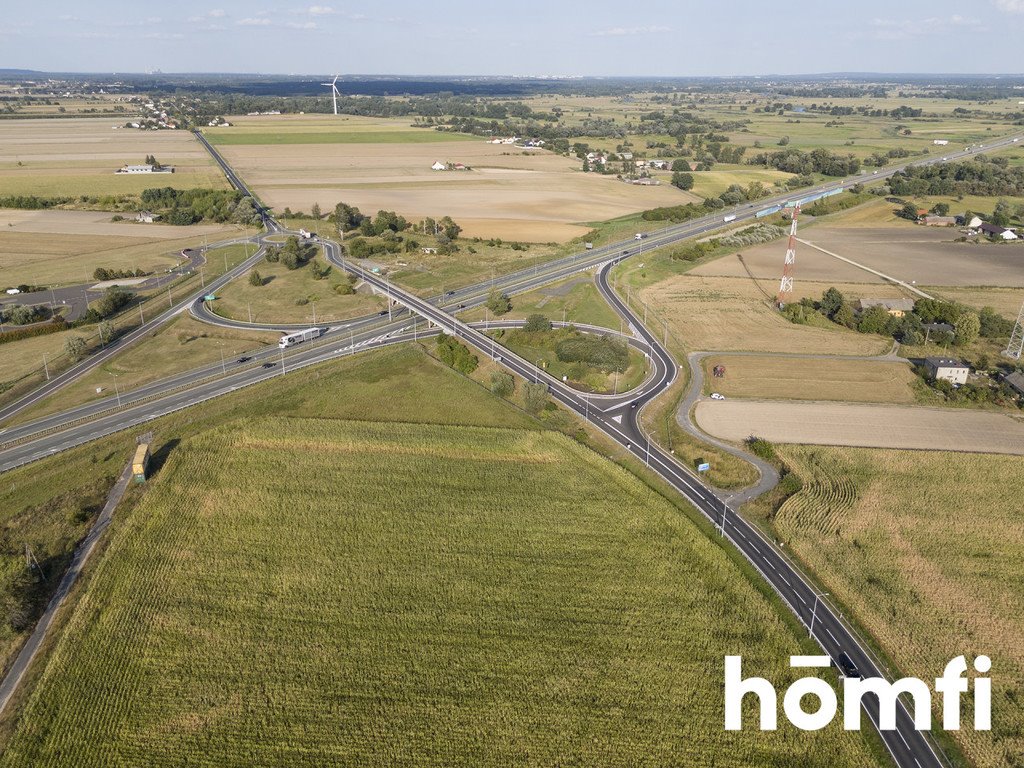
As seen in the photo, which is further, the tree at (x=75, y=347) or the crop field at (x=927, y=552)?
the tree at (x=75, y=347)

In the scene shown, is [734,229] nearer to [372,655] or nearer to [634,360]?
[634,360]

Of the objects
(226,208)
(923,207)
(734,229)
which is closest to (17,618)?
(226,208)

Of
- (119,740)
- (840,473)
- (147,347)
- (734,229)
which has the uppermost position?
(734,229)

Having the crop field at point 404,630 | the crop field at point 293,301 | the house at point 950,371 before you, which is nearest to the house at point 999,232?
the house at point 950,371

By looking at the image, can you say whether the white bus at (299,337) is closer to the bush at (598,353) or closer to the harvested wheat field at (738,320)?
the bush at (598,353)

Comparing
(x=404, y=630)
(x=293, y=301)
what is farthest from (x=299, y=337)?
(x=404, y=630)

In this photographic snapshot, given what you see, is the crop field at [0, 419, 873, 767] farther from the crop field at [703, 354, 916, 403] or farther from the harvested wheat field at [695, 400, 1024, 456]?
the crop field at [703, 354, 916, 403]
